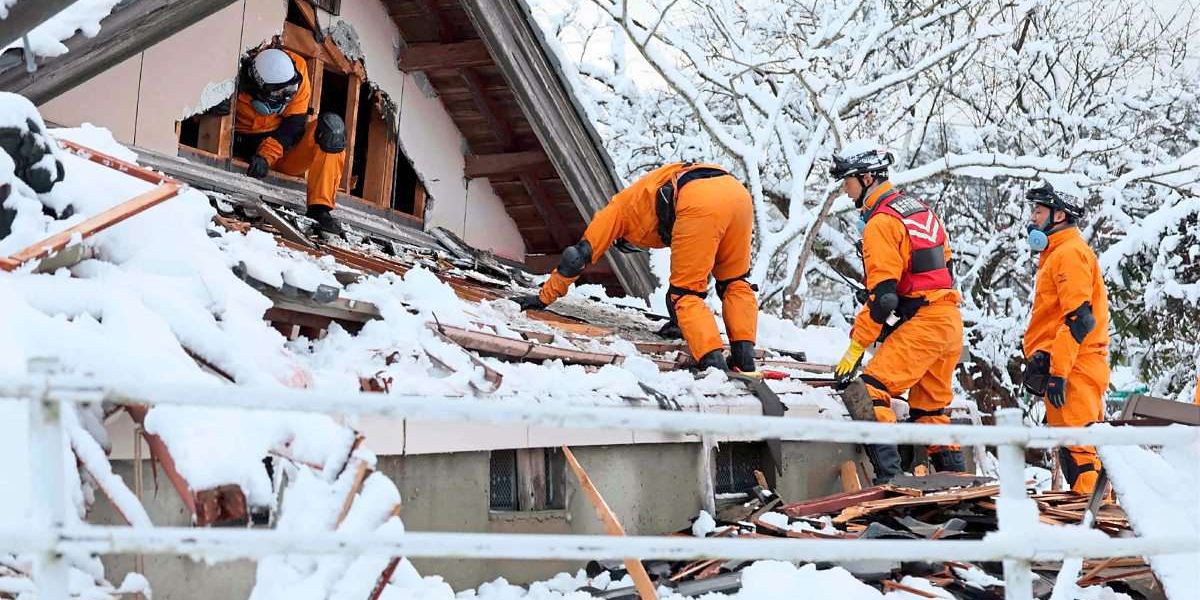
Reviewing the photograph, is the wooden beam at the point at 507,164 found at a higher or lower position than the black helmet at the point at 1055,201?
higher

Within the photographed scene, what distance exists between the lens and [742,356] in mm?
7504

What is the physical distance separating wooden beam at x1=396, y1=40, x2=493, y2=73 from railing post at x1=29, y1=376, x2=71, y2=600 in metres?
6.10

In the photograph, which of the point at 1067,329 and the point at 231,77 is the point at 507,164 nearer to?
the point at 231,77

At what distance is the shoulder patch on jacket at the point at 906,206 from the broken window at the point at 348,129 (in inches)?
136

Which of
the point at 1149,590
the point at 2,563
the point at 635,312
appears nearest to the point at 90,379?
the point at 2,563

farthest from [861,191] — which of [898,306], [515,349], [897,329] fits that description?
[515,349]

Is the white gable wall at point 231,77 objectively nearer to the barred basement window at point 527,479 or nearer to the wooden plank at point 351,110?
the wooden plank at point 351,110

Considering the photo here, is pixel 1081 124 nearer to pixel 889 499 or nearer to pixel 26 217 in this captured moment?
pixel 889 499

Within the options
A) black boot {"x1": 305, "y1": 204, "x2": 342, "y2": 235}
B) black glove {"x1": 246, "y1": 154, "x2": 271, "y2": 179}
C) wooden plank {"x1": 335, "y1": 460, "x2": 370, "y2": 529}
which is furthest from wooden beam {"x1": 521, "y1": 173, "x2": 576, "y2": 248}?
wooden plank {"x1": 335, "y1": 460, "x2": 370, "y2": 529}

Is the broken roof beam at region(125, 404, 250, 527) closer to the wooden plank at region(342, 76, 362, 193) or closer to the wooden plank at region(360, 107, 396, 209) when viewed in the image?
the wooden plank at region(342, 76, 362, 193)

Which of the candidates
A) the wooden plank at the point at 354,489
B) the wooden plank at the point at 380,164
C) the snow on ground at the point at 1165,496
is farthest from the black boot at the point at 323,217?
the snow on ground at the point at 1165,496

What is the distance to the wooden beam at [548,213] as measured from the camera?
29.7ft

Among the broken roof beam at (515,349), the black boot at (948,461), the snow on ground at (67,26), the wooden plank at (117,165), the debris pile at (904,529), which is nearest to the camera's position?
the wooden plank at (117,165)

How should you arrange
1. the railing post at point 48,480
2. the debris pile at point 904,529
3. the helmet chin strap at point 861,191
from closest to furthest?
1. the railing post at point 48,480
2. the debris pile at point 904,529
3. the helmet chin strap at point 861,191
